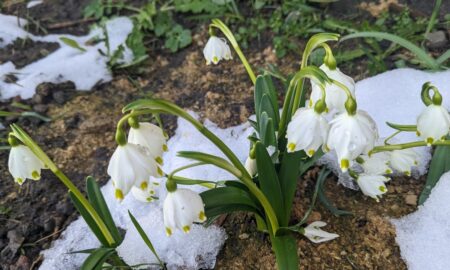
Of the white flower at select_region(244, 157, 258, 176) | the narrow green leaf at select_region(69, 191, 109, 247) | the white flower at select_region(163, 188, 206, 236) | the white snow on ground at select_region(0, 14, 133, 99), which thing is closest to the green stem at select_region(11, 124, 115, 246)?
the narrow green leaf at select_region(69, 191, 109, 247)

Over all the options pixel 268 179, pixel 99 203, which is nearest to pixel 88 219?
pixel 99 203

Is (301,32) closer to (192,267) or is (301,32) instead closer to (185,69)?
(185,69)

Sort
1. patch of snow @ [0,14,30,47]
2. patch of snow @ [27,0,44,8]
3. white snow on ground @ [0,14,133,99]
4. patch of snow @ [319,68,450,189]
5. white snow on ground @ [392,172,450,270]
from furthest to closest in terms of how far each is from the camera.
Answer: patch of snow @ [27,0,44,8]
patch of snow @ [0,14,30,47]
white snow on ground @ [0,14,133,99]
patch of snow @ [319,68,450,189]
white snow on ground @ [392,172,450,270]

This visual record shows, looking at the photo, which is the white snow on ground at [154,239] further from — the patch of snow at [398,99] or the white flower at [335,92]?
the white flower at [335,92]

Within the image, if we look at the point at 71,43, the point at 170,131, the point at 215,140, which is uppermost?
the point at 215,140

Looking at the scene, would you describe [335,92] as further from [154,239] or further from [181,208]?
[154,239]

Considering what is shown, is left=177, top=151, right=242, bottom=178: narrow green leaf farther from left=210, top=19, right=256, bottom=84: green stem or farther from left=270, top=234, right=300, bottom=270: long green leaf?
left=210, top=19, right=256, bottom=84: green stem

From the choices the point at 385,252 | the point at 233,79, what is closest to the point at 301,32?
the point at 233,79

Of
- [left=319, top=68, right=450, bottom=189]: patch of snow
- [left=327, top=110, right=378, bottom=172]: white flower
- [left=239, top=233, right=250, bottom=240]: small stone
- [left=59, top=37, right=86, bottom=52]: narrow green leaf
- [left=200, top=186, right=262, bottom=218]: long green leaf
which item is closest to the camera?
[left=327, top=110, right=378, bottom=172]: white flower
